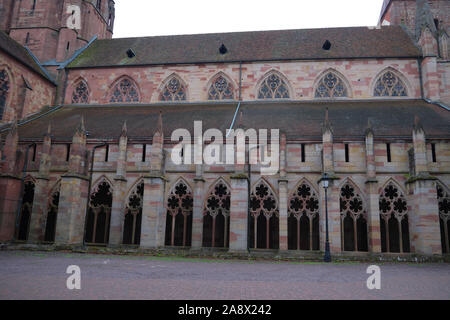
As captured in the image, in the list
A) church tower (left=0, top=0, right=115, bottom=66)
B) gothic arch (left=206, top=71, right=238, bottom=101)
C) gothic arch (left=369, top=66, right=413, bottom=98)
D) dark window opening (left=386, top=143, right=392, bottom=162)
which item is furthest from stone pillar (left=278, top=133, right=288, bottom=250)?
church tower (left=0, top=0, right=115, bottom=66)

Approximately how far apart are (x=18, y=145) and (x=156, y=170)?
9301 millimetres

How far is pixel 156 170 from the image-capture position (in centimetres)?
1867

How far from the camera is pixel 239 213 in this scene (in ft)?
57.7

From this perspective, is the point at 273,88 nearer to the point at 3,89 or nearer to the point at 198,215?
the point at 198,215

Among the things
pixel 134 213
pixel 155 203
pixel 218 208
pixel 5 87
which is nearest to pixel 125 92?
pixel 5 87

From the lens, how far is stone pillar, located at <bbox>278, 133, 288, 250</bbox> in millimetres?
17734

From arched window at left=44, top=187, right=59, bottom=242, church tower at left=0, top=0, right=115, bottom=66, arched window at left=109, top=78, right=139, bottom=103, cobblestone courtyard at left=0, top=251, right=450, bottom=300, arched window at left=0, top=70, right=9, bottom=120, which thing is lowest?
cobblestone courtyard at left=0, top=251, right=450, bottom=300

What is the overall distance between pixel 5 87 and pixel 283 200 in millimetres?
20283

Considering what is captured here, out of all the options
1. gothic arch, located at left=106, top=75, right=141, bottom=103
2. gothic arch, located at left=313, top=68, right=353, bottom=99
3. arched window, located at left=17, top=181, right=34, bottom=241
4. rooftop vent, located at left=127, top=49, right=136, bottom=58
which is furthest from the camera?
rooftop vent, located at left=127, top=49, right=136, bottom=58

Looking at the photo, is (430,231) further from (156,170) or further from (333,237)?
(156,170)

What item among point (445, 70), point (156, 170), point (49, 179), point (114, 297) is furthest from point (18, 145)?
point (445, 70)

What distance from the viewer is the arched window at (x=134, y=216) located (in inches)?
765

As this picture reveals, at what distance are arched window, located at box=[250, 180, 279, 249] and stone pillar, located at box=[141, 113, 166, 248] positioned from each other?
4.80 meters

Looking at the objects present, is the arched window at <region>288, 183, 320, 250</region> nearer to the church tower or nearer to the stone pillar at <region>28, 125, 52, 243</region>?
the stone pillar at <region>28, 125, 52, 243</region>
